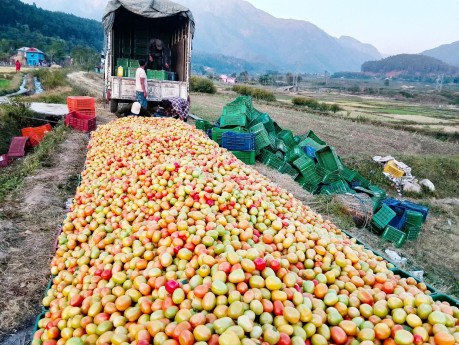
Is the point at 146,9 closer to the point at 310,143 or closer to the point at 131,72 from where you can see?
the point at 131,72

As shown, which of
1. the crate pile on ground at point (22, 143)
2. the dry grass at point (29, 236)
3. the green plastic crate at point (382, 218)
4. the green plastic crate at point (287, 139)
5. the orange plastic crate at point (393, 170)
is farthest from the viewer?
the orange plastic crate at point (393, 170)

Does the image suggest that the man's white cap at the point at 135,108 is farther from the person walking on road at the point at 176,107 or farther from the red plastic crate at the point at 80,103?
the red plastic crate at the point at 80,103

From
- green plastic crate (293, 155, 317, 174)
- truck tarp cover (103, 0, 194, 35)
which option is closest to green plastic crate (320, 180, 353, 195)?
green plastic crate (293, 155, 317, 174)

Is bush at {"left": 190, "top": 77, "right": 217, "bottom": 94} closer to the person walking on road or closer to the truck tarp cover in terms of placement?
the truck tarp cover

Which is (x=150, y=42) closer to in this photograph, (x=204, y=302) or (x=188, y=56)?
(x=188, y=56)

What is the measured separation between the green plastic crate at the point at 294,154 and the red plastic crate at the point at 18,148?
25.8 ft

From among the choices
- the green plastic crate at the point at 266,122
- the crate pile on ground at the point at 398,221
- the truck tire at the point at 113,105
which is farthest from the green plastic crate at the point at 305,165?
the truck tire at the point at 113,105

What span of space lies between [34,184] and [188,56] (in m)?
8.46

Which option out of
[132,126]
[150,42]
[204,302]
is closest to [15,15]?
[150,42]

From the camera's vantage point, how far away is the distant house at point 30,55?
3219 inches

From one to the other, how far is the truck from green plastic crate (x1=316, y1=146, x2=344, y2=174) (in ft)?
20.8

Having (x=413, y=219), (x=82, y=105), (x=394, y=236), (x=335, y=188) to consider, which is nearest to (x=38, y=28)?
(x=82, y=105)

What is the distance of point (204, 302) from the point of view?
2.52 m

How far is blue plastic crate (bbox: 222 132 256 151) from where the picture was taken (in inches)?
378
